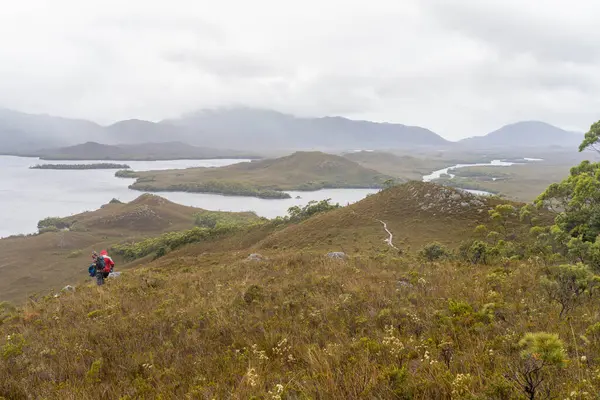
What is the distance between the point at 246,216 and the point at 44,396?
12163cm

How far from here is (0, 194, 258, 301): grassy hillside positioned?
179 ft

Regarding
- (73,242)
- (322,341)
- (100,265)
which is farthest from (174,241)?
(322,341)

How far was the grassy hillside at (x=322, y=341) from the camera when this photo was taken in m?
4.15

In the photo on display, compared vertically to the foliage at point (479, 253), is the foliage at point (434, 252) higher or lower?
lower

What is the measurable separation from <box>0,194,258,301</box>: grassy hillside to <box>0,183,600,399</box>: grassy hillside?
144 ft

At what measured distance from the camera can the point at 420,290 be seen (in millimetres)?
9117

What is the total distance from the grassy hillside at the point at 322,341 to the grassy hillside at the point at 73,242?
44.0 meters

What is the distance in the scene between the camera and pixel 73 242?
81.6 metres

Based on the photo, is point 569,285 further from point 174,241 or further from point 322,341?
point 174,241

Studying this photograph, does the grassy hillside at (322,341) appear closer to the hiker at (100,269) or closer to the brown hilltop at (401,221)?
the hiker at (100,269)

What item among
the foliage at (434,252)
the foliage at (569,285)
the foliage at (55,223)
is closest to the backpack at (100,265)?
the foliage at (434,252)

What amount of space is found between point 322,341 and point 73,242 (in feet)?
301

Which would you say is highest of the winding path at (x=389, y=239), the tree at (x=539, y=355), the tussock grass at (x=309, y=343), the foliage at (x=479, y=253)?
the tree at (x=539, y=355)

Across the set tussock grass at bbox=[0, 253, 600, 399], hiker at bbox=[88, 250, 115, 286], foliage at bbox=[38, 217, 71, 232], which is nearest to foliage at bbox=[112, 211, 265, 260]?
hiker at bbox=[88, 250, 115, 286]
